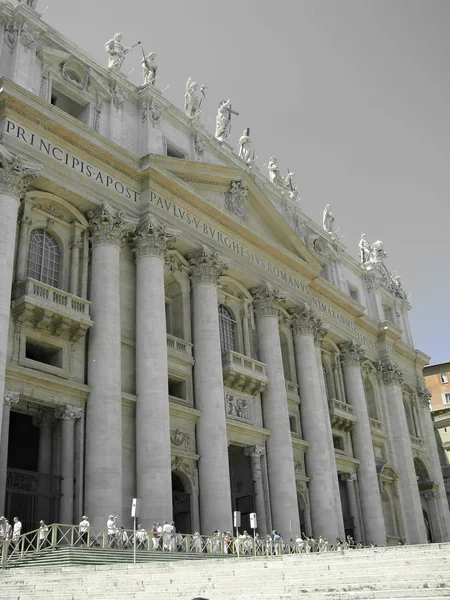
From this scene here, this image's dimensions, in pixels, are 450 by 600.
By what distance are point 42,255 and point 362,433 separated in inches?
956

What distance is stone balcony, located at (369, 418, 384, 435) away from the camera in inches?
1841

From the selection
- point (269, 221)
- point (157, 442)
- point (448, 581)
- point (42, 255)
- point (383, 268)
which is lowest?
point (448, 581)

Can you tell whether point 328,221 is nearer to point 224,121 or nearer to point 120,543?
point 224,121

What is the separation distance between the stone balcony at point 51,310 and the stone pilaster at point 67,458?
2959 mm

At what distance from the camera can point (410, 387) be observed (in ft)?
178

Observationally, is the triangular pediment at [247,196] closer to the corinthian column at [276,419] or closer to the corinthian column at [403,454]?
the corinthian column at [276,419]

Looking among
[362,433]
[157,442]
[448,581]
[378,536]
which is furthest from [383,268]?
[448,581]

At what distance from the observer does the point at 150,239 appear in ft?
101

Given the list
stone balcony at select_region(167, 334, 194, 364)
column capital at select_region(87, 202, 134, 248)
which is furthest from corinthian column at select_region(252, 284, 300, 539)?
column capital at select_region(87, 202, 134, 248)

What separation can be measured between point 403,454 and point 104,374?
1089 inches

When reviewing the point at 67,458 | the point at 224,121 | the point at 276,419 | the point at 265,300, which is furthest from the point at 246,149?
the point at 67,458

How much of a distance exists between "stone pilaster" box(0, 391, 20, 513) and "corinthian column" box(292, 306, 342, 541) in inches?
718

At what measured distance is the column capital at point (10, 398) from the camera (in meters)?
24.1

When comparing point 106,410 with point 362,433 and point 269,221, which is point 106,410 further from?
point 362,433
